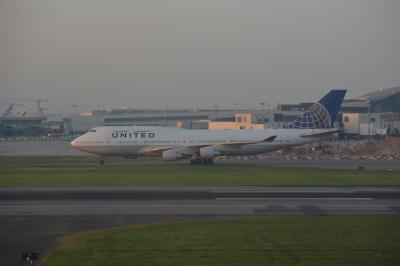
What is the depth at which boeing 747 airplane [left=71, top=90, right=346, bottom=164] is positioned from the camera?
54.2 metres

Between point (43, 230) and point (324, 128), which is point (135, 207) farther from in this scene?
point (324, 128)

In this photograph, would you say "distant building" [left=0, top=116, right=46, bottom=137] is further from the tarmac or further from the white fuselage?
the tarmac

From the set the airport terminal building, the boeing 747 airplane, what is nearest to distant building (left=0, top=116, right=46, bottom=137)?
Answer: the airport terminal building

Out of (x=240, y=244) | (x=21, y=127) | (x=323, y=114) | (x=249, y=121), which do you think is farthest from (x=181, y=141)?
(x=21, y=127)

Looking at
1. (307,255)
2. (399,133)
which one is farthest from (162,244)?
(399,133)

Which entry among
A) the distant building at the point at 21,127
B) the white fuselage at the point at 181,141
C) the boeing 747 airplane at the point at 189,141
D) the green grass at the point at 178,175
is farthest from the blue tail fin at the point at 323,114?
the distant building at the point at 21,127

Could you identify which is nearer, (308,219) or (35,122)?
(308,219)

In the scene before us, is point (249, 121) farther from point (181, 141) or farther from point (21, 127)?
point (21, 127)

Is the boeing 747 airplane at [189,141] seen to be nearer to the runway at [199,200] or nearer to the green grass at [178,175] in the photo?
the green grass at [178,175]

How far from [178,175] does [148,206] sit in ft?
47.3

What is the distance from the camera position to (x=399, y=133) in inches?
3583

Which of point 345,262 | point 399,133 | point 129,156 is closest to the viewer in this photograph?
point 345,262

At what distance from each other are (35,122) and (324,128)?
309 feet

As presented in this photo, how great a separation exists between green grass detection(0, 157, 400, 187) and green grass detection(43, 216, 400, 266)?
14.2 metres
